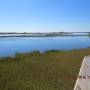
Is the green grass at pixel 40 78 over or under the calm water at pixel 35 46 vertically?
over

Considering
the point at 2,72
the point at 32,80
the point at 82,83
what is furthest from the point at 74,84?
the point at 2,72

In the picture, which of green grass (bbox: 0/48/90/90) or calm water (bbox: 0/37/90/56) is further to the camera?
calm water (bbox: 0/37/90/56)

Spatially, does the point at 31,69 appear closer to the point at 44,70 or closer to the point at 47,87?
the point at 44,70

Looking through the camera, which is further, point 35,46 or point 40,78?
point 35,46

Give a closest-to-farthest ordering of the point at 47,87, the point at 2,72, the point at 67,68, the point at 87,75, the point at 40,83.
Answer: the point at 47,87
the point at 40,83
the point at 87,75
the point at 2,72
the point at 67,68

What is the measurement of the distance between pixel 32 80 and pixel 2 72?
167cm

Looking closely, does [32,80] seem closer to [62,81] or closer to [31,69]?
[62,81]

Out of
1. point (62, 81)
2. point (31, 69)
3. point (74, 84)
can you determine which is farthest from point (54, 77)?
point (31, 69)

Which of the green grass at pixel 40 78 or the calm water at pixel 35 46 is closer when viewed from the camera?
the green grass at pixel 40 78

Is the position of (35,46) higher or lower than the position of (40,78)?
lower

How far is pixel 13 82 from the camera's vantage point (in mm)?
6898

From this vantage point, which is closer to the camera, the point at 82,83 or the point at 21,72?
the point at 82,83

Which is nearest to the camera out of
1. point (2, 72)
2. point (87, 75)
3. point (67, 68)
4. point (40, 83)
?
point (40, 83)

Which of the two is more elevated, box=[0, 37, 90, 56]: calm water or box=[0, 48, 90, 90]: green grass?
box=[0, 48, 90, 90]: green grass
